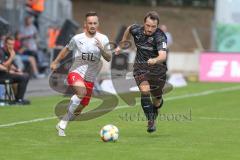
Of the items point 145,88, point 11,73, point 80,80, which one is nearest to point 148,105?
point 145,88

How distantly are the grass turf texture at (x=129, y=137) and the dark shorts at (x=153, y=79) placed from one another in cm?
71

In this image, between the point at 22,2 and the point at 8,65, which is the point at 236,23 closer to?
the point at 22,2

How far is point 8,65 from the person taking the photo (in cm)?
2083

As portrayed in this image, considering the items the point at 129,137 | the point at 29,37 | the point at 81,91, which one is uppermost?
the point at 81,91

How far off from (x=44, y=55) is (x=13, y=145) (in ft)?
67.4

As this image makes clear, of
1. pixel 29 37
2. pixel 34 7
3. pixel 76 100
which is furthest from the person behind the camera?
pixel 34 7

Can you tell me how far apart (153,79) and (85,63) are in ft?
4.38

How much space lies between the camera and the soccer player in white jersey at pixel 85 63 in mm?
14273

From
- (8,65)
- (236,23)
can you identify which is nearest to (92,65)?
(8,65)

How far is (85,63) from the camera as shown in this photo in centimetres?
1455

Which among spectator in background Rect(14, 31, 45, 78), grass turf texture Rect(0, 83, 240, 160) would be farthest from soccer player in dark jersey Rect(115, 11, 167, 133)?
spectator in background Rect(14, 31, 45, 78)

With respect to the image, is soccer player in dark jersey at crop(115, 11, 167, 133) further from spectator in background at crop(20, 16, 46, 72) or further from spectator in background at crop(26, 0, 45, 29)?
spectator in background at crop(26, 0, 45, 29)

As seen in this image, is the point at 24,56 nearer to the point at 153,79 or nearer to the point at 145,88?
the point at 153,79

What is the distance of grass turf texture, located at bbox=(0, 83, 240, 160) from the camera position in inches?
464
